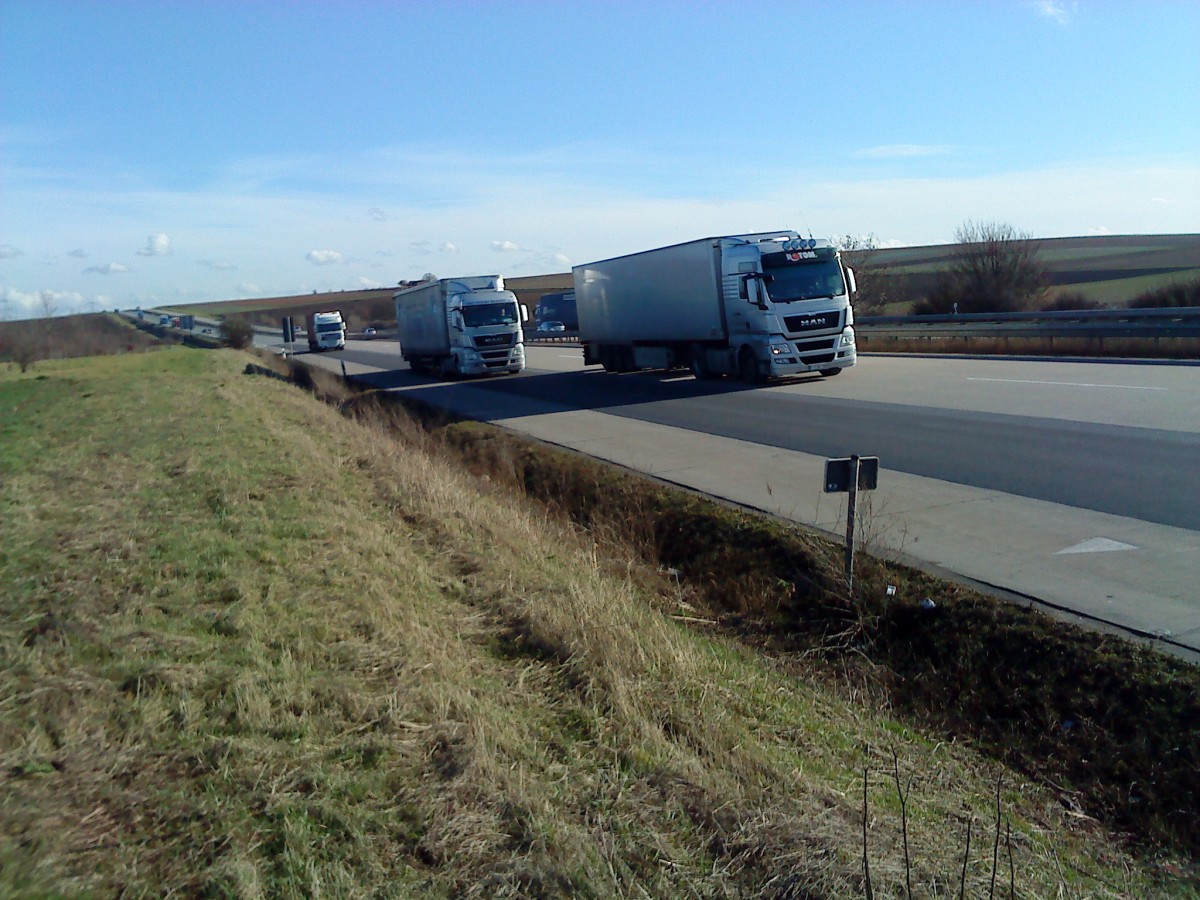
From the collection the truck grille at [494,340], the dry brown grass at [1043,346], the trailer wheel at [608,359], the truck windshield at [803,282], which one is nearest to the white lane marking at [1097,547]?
the truck windshield at [803,282]

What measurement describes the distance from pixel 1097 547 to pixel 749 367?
17.9 metres

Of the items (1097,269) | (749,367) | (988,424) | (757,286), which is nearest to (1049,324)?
(749,367)

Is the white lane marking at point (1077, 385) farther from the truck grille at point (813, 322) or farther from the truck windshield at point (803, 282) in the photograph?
the truck windshield at point (803, 282)

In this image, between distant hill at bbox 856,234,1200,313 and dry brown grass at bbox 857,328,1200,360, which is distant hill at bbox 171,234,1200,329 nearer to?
distant hill at bbox 856,234,1200,313

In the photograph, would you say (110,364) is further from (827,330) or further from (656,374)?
(827,330)

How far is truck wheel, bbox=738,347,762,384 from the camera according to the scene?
2638 cm

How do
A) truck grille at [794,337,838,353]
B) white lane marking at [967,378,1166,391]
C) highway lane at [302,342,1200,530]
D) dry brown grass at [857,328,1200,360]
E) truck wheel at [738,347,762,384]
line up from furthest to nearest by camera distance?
truck wheel at [738,347,762,384]
dry brown grass at [857,328,1200,360]
truck grille at [794,337,838,353]
white lane marking at [967,378,1166,391]
highway lane at [302,342,1200,530]

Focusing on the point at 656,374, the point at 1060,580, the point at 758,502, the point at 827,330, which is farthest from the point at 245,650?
the point at 656,374

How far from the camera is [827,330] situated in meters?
25.5

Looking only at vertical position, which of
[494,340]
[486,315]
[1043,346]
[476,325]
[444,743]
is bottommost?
[1043,346]

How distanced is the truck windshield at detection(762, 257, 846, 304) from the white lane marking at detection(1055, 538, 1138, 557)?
16541mm

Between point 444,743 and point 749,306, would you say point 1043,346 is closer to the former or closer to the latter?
point 749,306

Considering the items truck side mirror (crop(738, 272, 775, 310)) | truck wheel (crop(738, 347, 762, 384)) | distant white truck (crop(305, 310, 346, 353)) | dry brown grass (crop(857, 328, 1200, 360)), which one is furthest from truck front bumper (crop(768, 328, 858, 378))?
distant white truck (crop(305, 310, 346, 353))

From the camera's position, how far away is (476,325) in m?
37.2
